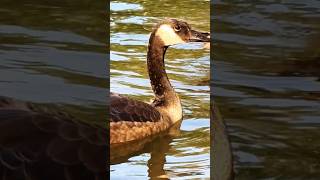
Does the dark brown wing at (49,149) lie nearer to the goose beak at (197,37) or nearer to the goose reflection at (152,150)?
the goose reflection at (152,150)

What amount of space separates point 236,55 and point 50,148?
19.0 ft

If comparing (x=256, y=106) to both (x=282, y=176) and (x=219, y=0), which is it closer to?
(x=282, y=176)

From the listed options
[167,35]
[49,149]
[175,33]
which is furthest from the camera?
[175,33]

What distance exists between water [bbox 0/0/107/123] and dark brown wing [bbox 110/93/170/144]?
0.45 ft

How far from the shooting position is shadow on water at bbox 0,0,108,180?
3.65m

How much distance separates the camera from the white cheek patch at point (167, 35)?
8359 mm

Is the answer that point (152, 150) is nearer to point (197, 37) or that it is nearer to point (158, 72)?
point (158, 72)

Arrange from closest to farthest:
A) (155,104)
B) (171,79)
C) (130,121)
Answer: (130,121) → (155,104) → (171,79)

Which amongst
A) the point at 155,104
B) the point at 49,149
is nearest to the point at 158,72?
the point at 155,104

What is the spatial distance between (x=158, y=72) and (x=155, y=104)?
0.30 meters

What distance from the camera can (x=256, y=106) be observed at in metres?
7.46

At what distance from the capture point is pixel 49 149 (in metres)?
3.68

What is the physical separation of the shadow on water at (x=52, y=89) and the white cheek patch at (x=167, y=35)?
593mm

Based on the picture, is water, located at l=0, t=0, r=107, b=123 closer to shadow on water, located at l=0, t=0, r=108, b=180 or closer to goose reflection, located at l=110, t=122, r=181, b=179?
shadow on water, located at l=0, t=0, r=108, b=180
